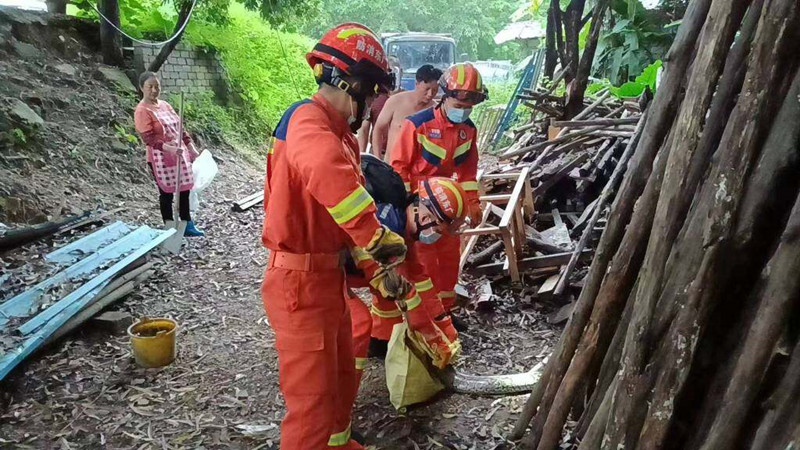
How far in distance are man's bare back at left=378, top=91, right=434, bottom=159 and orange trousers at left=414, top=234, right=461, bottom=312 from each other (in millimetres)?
1561

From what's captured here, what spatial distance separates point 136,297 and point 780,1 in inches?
194

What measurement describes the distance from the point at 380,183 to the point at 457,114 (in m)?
1.25

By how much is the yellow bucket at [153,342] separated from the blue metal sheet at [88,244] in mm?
1272

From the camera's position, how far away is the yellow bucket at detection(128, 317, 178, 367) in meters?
3.88

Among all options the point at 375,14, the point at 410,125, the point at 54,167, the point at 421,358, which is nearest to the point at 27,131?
the point at 54,167

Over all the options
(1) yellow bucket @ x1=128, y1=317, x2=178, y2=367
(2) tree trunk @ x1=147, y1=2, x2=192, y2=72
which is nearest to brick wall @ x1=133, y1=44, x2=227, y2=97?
(2) tree trunk @ x1=147, y1=2, x2=192, y2=72

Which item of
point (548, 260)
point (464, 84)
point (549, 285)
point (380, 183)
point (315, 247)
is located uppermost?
point (464, 84)

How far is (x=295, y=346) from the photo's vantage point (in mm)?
2561

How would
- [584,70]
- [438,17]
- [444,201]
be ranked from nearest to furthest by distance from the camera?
[444,201], [584,70], [438,17]

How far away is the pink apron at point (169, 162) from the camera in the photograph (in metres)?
5.90

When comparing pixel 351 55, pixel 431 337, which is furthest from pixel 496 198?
pixel 351 55

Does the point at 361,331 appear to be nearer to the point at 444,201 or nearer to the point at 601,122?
the point at 444,201

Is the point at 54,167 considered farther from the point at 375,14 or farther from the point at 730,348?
the point at 375,14

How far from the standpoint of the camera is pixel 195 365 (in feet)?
13.4
